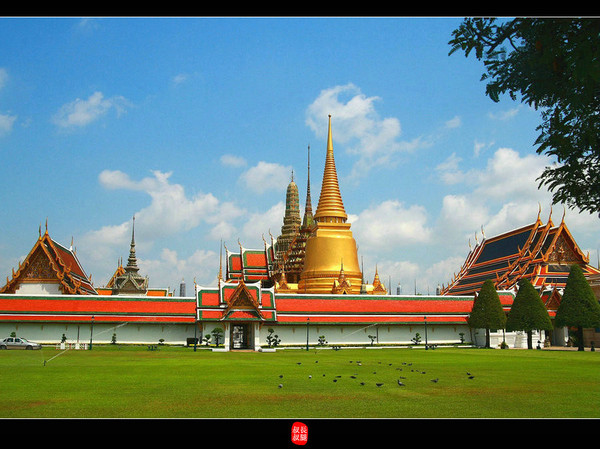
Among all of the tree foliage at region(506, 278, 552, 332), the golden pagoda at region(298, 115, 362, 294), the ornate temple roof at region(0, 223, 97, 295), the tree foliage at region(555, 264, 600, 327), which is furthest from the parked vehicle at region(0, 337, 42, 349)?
the tree foliage at region(555, 264, 600, 327)

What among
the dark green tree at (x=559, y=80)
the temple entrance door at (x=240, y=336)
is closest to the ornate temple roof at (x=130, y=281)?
the temple entrance door at (x=240, y=336)

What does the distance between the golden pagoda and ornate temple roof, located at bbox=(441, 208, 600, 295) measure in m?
10.3

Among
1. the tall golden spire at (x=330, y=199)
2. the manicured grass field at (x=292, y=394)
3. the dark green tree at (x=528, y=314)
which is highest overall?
the tall golden spire at (x=330, y=199)

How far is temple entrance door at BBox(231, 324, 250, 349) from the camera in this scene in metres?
35.8

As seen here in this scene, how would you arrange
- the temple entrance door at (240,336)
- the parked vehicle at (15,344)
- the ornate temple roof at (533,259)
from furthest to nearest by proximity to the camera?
the ornate temple roof at (533,259) → the temple entrance door at (240,336) → the parked vehicle at (15,344)

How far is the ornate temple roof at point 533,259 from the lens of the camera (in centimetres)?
4534

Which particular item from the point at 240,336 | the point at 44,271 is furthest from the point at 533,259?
the point at 44,271

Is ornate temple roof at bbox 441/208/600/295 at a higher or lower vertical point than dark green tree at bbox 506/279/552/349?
higher

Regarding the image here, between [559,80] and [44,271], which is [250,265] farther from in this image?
[559,80]

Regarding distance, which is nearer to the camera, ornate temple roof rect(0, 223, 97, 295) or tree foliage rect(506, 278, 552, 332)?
tree foliage rect(506, 278, 552, 332)

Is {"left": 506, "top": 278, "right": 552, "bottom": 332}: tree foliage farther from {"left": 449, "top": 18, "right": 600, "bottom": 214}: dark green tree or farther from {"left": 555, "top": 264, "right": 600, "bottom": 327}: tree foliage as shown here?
{"left": 449, "top": 18, "right": 600, "bottom": 214}: dark green tree
